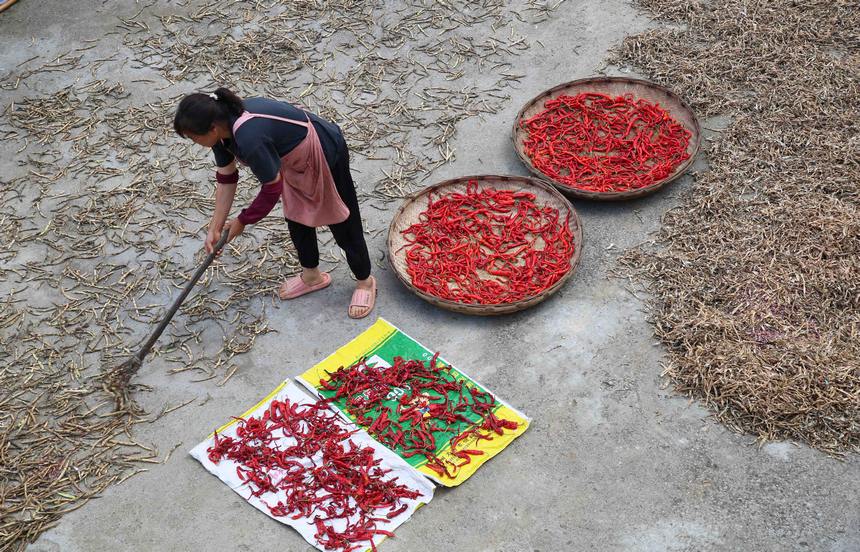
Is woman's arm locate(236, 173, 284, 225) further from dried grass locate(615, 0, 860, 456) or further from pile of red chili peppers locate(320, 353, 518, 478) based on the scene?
dried grass locate(615, 0, 860, 456)

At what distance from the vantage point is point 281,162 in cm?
267

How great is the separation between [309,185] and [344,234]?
0.34 m

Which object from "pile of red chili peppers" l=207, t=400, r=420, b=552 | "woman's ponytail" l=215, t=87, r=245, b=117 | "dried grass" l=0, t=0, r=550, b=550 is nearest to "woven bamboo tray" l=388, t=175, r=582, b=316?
"dried grass" l=0, t=0, r=550, b=550

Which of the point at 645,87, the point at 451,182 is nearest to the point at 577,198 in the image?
the point at 451,182

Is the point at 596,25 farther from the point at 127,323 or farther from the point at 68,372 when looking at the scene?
the point at 68,372

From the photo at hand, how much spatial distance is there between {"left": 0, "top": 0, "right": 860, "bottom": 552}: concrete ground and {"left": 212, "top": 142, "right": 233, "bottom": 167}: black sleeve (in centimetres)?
75

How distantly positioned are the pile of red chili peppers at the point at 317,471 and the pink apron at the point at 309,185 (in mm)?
670

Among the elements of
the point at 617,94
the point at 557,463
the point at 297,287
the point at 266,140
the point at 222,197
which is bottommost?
the point at 557,463

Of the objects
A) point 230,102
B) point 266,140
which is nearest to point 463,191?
point 266,140

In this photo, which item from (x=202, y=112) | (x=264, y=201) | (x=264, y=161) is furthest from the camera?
(x=264, y=201)

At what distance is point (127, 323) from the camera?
3244 mm

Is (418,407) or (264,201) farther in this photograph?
(418,407)

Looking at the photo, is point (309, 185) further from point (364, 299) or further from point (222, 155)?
point (364, 299)

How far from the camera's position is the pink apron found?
8.71 ft
